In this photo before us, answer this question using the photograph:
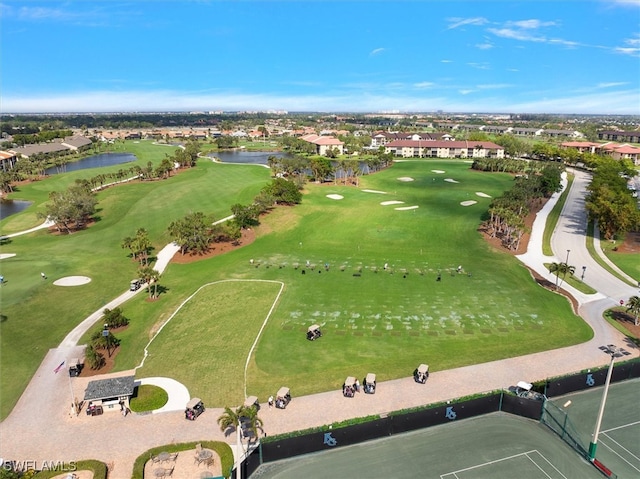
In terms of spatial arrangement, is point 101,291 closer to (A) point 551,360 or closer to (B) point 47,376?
(B) point 47,376

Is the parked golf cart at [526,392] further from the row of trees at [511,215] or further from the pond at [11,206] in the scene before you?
the pond at [11,206]

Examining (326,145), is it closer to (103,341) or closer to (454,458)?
(103,341)

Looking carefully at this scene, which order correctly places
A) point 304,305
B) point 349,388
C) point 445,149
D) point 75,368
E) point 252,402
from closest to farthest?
point 252,402, point 349,388, point 75,368, point 304,305, point 445,149

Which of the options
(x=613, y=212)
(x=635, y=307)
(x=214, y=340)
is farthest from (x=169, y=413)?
(x=613, y=212)

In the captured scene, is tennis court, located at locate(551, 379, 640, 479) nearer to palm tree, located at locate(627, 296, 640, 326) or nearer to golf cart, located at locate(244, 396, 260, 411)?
palm tree, located at locate(627, 296, 640, 326)

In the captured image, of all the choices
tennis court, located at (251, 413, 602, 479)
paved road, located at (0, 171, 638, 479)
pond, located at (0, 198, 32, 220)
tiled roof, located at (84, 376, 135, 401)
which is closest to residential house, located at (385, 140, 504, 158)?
pond, located at (0, 198, 32, 220)
